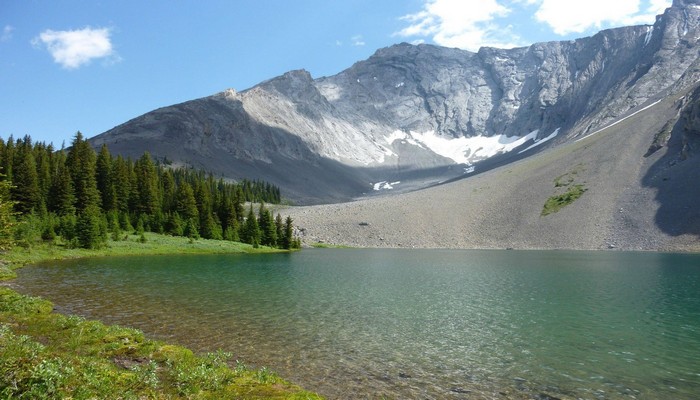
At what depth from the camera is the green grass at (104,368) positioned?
7.98 meters

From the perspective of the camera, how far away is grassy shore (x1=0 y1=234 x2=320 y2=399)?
802 centimetres

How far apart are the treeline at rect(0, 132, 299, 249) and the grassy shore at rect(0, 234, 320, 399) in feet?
147

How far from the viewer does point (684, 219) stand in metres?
92.9

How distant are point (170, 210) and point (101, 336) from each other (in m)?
80.5

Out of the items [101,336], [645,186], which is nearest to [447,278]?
[101,336]

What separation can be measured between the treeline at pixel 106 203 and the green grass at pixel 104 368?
4703 centimetres

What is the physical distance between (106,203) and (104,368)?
3339 inches

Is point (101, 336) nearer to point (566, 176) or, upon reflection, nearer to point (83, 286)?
point (83, 286)

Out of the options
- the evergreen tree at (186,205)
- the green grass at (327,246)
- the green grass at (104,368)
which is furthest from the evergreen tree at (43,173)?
the green grass at (104,368)

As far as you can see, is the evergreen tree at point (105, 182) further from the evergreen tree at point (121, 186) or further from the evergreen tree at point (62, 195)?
the evergreen tree at point (62, 195)

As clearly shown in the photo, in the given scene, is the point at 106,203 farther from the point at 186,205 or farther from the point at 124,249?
the point at 124,249

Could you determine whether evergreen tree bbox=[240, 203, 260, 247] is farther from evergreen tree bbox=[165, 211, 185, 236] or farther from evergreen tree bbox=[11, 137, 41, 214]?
evergreen tree bbox=[11, 137, 41, 214]

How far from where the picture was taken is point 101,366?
34.4ft

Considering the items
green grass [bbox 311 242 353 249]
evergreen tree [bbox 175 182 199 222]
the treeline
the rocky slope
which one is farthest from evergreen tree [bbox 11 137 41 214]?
the rocky slope
